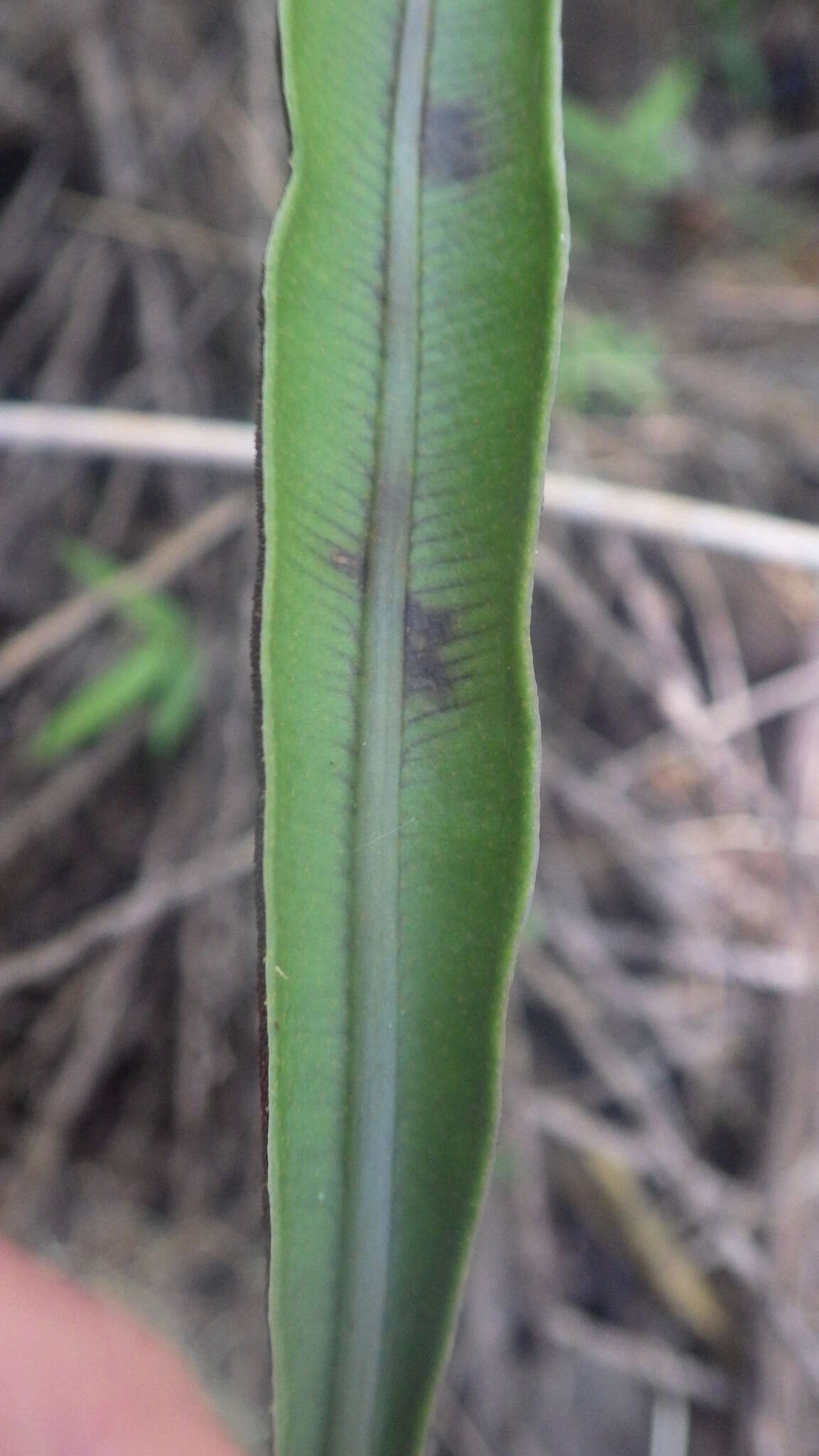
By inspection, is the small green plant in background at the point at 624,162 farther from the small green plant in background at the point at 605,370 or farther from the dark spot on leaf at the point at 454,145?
the dark spot on leaf at the point at 454,145

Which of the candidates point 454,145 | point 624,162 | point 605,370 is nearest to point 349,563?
point 454,145

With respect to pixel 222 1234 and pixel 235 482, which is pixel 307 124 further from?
pixel 222 1234

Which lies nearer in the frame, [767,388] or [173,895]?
[173,895]

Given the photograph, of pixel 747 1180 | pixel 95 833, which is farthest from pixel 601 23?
pixel 747 1180

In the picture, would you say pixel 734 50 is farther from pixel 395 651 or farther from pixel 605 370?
pixel 395 651

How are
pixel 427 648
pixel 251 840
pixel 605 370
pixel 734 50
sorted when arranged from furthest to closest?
pixel 734 50
pixel 605 370
pixel 251 840
pixel 427 648

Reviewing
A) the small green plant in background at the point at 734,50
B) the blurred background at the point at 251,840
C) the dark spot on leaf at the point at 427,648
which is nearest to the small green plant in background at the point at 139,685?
the blurred background at the point at 251,840

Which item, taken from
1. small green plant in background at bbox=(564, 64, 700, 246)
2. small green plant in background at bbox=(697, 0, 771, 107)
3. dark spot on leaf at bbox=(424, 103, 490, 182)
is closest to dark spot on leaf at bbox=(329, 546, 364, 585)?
dark spot on leaf at bbox=(424, 103, 490, 182)
